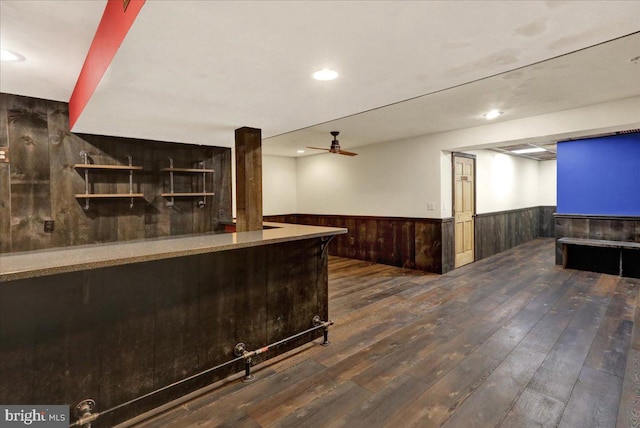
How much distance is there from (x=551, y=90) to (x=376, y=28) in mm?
2788

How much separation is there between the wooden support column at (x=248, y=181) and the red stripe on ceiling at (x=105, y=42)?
1300 mm

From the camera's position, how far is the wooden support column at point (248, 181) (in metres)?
3.18

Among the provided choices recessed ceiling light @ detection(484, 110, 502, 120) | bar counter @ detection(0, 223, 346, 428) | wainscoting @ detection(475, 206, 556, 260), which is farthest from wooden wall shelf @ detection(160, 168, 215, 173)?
wainscoting @ detection(475, 206, 556, 260)

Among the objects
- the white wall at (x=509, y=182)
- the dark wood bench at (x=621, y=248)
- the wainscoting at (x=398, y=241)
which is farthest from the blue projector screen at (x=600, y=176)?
the wainscoting at (x=398, y=241)

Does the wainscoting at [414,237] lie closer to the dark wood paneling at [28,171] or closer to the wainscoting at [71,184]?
the wainscoting at [71,184]

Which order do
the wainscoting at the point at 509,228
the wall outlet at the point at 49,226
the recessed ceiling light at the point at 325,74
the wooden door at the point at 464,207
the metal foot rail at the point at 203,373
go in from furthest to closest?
1. the wainscoting at the point at 509,228
2. the wooden door at the point at 464,207
3. the wall outlet at the point at 49,226
4. the recessed ceiling light at the point at 325,74
5. the metal foot rail at the point at 203,373

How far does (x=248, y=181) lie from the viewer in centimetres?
319

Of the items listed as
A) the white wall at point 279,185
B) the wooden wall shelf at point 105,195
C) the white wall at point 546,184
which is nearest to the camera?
Result: the wooden wall shelf at point 105,195

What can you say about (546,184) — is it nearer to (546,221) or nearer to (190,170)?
(546,221)

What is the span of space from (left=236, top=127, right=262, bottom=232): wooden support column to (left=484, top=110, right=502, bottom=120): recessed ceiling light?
2934 mm

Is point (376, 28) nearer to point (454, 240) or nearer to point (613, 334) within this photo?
point (613, 334)

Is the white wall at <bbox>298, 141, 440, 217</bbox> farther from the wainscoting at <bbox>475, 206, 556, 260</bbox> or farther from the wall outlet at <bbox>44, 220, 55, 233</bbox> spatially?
the wall outlet at <bbox>44, 220, 55, 233</bbox>

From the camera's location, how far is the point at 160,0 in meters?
1.16

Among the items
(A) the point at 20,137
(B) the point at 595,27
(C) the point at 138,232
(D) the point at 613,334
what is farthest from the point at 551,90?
(A) the point at 20,137
